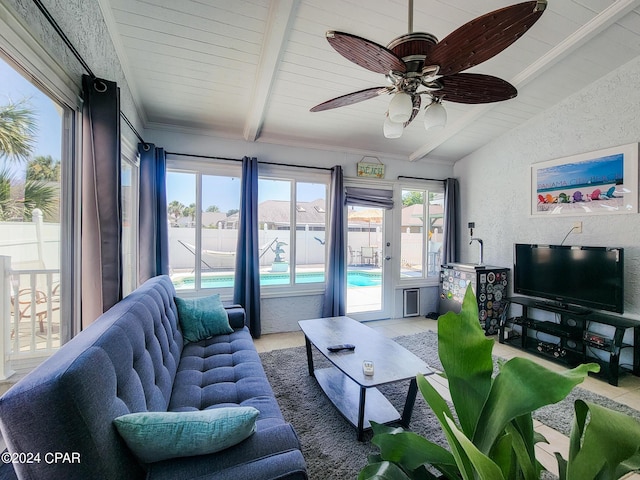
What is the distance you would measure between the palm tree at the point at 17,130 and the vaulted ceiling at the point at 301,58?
3.64 ft

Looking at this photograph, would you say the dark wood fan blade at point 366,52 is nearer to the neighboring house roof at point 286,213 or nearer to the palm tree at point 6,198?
the palm tree at point 6,198

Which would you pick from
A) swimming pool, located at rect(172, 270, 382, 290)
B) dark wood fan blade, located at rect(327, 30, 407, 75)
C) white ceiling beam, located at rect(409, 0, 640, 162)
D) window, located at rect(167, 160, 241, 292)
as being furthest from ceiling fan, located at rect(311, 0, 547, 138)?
swimming pool, located at rect(172, 270, 382, 290)

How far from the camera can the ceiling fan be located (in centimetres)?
122

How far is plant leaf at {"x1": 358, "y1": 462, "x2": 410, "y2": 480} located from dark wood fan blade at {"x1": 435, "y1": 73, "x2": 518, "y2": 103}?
174 centimetres

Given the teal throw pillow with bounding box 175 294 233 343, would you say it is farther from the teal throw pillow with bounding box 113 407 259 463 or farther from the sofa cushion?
the teal throw pillow with bounding box 113 407 259 463

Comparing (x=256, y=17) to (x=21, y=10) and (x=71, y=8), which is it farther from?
(x=21, y=10)

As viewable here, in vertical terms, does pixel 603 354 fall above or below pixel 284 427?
below

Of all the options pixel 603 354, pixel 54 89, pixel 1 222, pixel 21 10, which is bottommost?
pixel 603 354

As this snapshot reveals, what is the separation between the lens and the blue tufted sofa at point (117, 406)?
804 mm

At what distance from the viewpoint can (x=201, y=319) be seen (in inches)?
96.2

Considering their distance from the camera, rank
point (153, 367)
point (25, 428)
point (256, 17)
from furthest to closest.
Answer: point (256, 17)
point (153, 367)
point (25, 428)

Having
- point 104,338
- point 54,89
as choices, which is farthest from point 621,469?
point 54,89

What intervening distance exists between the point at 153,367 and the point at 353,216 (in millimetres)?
3174

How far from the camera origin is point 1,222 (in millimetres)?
1126
